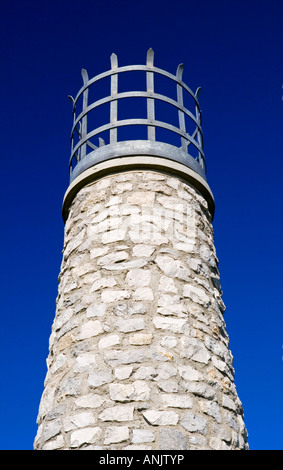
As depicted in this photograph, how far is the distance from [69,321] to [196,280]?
1257 mm

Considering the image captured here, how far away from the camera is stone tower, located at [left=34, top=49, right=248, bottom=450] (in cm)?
364

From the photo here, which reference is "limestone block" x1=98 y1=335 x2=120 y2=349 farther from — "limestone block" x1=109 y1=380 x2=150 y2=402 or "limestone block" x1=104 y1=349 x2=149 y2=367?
"limestone block" x1=109 y1=380 x2=150 y2=402

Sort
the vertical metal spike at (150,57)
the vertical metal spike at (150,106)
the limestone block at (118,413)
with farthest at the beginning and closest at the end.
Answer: the vertical metal spike at (150,57)
the vertical metal spike at (150,106)
the limestone block at (118,413)

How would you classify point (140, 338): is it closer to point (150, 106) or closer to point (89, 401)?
point (89, 401)

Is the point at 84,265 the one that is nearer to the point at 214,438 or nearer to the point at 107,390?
the point at 107,390

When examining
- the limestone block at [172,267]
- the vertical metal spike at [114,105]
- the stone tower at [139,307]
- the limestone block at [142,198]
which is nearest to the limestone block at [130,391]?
the stone tower at [139,307]

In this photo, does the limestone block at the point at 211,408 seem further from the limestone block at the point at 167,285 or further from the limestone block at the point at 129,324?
the limestone block at the point at 167,285

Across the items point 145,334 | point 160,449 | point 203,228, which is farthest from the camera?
point 203,228

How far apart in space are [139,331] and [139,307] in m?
0.22

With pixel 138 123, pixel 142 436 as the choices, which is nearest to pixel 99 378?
pixel 142 436

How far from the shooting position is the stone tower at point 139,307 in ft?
12.0

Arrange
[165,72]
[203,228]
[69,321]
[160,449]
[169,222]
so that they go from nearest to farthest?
[160,449], [69,321], [169,222], [203,228], [165,72]
